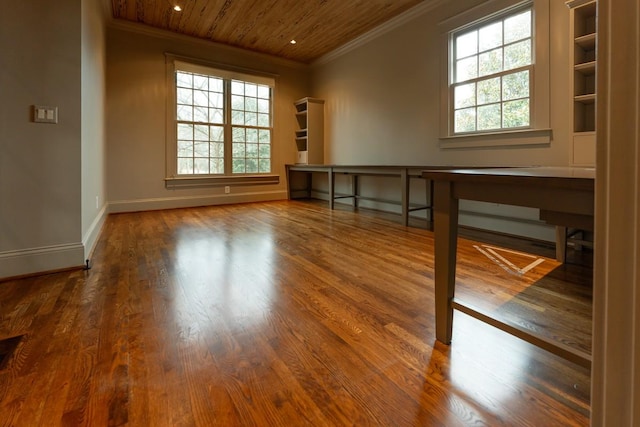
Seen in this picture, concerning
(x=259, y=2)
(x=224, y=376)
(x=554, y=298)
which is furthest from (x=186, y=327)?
(x=259, y=2)

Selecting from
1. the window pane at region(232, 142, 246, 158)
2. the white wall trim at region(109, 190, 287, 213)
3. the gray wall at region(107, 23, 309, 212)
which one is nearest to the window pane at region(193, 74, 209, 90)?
the gray wall at region(107, 23, 309, 212)

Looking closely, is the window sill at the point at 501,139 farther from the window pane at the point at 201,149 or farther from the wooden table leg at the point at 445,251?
the window pane at the point at 201,149

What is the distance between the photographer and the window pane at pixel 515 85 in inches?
124

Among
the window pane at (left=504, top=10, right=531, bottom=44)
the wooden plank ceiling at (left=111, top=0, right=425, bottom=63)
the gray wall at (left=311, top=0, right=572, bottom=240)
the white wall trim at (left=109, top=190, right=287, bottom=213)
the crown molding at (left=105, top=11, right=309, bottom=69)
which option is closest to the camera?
the gray wall at (left=311, top=0, right=572, bottom=240)

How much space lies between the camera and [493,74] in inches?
134

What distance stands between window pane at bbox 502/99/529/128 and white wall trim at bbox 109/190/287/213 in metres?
4.20

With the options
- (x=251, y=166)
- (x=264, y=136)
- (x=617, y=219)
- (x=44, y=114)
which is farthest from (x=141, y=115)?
(x=617, y=219)

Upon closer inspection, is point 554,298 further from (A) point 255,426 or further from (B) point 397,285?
(A) point 255,426

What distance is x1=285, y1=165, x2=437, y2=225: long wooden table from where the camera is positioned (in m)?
3.77

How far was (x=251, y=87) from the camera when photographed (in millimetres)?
6023

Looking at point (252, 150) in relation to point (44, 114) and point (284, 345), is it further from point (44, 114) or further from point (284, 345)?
point (284, 345)

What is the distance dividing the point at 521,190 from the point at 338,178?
16.7ft

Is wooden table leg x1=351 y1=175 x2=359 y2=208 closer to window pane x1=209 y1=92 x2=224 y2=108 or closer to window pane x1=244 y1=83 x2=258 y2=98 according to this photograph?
window pane x1=244 y1=83 x2=258 y2=98

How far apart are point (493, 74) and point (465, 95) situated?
353 millimetres
